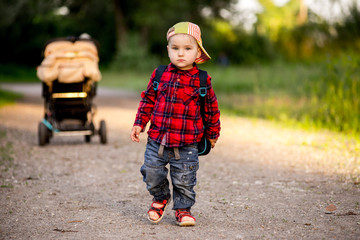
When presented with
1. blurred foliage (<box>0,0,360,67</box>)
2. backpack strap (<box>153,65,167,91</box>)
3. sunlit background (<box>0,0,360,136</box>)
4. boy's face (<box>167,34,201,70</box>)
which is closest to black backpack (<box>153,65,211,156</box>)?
backpack strap (<box>153,65,167,91</box>)

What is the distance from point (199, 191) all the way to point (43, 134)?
351cm

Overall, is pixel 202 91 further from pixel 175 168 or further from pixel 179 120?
pixel 175 168

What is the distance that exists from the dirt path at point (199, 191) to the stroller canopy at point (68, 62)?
3.63 ft

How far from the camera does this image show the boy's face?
3.76 metres

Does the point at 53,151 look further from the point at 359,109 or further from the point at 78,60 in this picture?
the point at 359,109

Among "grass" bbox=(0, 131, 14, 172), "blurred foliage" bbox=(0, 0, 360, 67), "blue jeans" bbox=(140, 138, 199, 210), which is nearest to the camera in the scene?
"blue jeans" bbox=(140, 138, 199, 210)

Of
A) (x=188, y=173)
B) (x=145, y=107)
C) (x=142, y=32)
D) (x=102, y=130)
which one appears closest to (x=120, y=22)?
(x=142, y=32)

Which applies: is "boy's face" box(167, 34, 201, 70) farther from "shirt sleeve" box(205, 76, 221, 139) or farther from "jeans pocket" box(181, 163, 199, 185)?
"jeans pocket" box(181, 163, 199, 185)

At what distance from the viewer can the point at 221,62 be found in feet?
121

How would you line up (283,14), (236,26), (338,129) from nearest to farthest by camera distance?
(338,129)
(236,26)
(283,14)

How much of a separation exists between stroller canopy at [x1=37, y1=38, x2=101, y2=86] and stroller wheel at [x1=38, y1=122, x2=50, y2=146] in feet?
2.24

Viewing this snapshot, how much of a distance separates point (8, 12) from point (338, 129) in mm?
12407

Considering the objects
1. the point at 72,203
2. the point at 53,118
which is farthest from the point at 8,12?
the point at 72,203

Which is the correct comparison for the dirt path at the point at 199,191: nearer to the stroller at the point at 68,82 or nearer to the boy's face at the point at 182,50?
the stroller at the point at 68,82
